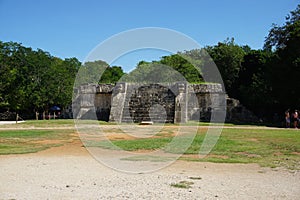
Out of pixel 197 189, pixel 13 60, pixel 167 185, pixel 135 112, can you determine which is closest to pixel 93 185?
pixel 167 185

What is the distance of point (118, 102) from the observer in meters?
22.8

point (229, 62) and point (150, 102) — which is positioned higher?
point (229, 62)

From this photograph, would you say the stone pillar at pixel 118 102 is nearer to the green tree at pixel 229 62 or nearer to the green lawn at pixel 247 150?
the green lawn at pixel 247 150

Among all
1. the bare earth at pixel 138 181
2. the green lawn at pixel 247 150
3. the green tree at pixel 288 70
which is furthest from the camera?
the green tree at pixel 288 70

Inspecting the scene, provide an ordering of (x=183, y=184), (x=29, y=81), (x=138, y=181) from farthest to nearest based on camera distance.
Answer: (x=29, y=81) < (x=138, y=181) < (x=183, y=184)

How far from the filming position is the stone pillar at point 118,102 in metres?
21.7

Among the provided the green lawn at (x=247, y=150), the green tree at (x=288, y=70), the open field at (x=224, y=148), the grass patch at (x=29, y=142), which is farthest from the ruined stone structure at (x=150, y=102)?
the green lawn at (x=247, y=150)

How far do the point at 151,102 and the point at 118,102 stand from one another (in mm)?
2206

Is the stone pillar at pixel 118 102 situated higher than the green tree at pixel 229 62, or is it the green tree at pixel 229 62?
the green tree at pixel 229 62

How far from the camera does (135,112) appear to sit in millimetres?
22438

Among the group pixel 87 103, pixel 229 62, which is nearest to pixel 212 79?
pixel 229 62

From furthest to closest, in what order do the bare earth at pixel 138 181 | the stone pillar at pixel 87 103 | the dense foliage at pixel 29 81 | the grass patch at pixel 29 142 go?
the dense foliage at pixel 29 81 → the stone pillar at pixel 87 103 → the grass patch at pixel 29 142 → the bare earth at pixel 138 181

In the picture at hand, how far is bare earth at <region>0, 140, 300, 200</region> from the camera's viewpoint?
4988 mm

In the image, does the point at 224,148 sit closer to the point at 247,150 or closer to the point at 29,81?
the point at 247,150
